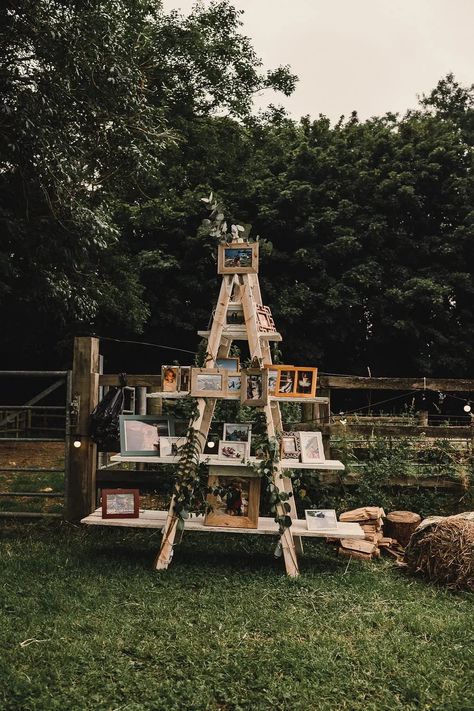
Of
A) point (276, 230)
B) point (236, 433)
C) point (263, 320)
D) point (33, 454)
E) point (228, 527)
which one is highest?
point (276, 230)

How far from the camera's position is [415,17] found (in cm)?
1011

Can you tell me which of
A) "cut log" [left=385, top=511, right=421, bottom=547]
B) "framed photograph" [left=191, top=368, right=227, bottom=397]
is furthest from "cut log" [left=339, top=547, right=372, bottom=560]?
"framed photograph" [left=191, top=368, right=227, bottom=397]

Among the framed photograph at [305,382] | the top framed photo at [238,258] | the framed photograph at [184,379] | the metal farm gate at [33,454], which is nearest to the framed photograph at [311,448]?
the framed photograph at [305,382]

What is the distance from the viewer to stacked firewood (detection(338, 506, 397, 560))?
5023mm

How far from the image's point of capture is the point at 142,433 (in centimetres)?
499

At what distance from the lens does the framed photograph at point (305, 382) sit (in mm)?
4707

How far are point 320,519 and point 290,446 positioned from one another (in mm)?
581

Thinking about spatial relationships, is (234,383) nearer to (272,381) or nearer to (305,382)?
(272,381)

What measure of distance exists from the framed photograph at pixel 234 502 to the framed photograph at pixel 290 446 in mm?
301

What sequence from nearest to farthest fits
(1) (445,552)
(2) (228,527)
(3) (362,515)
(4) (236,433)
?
(1) (445,552) → (2) (228,527) → (4) (236,433) → (3) (362,515)

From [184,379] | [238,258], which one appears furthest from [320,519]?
[238,258]

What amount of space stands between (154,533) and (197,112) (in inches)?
450

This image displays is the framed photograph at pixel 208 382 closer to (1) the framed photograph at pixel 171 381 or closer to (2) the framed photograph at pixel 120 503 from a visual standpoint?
(1) the framed photograph at pixel 171 381

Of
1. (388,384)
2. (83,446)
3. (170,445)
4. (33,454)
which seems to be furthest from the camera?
(33,454)
